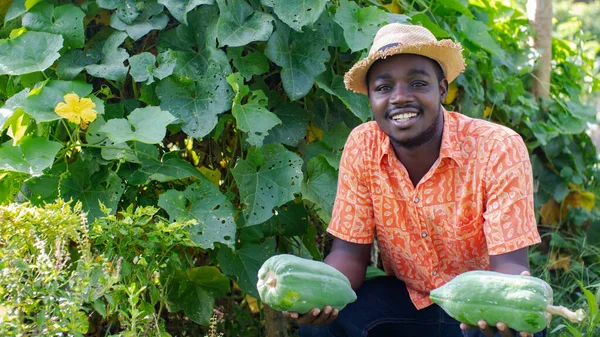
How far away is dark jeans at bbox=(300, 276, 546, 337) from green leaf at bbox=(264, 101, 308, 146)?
637 millimetres

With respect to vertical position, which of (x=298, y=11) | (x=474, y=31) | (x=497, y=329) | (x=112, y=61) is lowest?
(x=497, y=329)

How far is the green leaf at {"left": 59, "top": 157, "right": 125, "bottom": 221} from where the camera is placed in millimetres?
2784

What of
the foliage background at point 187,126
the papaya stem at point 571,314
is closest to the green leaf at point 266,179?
the foliage background at point 187,126

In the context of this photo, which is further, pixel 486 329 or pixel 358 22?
pixel 358 22

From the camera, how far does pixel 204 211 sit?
278 cm

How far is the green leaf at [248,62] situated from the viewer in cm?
294

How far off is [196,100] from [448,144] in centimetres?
95

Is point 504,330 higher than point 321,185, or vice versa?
point 504,330

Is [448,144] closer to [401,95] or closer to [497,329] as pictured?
[401,95]

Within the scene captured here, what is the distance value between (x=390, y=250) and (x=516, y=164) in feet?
1.94

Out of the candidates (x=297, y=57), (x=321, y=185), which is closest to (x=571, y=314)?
(x=321, y=185)

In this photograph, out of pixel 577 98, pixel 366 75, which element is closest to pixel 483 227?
pixel 366 75

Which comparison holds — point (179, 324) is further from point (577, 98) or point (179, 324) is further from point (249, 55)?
point (577, 98)

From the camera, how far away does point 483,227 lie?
2654mm
